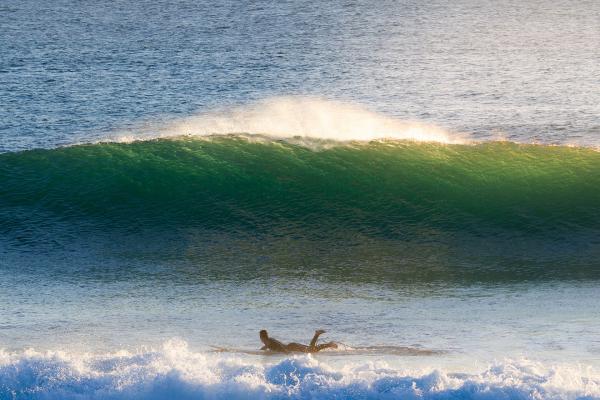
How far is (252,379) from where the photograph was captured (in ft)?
36.5

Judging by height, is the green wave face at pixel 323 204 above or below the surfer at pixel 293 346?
above

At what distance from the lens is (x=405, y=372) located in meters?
11.0

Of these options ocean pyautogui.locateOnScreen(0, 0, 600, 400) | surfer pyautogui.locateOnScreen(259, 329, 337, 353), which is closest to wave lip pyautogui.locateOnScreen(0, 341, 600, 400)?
ocean pyautogui.locateOnScreen(0, 0, 600, 400)

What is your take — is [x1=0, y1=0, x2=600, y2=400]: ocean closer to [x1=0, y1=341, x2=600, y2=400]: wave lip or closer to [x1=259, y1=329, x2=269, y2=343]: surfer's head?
[x1=0, y1=341, x2=600, y2=400]: wave lip

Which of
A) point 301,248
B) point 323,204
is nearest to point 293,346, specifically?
point 301,248

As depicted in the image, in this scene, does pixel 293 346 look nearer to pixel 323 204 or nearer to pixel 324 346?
pixel 324 346

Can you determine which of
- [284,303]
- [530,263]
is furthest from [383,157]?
[284,303]

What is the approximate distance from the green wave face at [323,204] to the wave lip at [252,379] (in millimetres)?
5257

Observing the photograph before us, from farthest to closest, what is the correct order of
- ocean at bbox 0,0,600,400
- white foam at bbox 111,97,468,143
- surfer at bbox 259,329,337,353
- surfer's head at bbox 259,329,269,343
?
white foam at bbox 111,97,468,143 < surfer's head at bbox 259,329,269,343 < surfer at bbox 259,329,337,353 < ocean at bbox 0,0,600,400

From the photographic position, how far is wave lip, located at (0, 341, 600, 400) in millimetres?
10664

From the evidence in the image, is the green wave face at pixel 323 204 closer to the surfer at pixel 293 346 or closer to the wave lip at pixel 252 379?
the surfer at pixel 293 346

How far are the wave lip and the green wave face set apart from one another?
17.2 ft

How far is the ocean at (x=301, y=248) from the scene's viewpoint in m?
11.4

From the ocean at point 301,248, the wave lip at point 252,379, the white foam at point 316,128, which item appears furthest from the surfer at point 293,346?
the white foam at point 316,128
